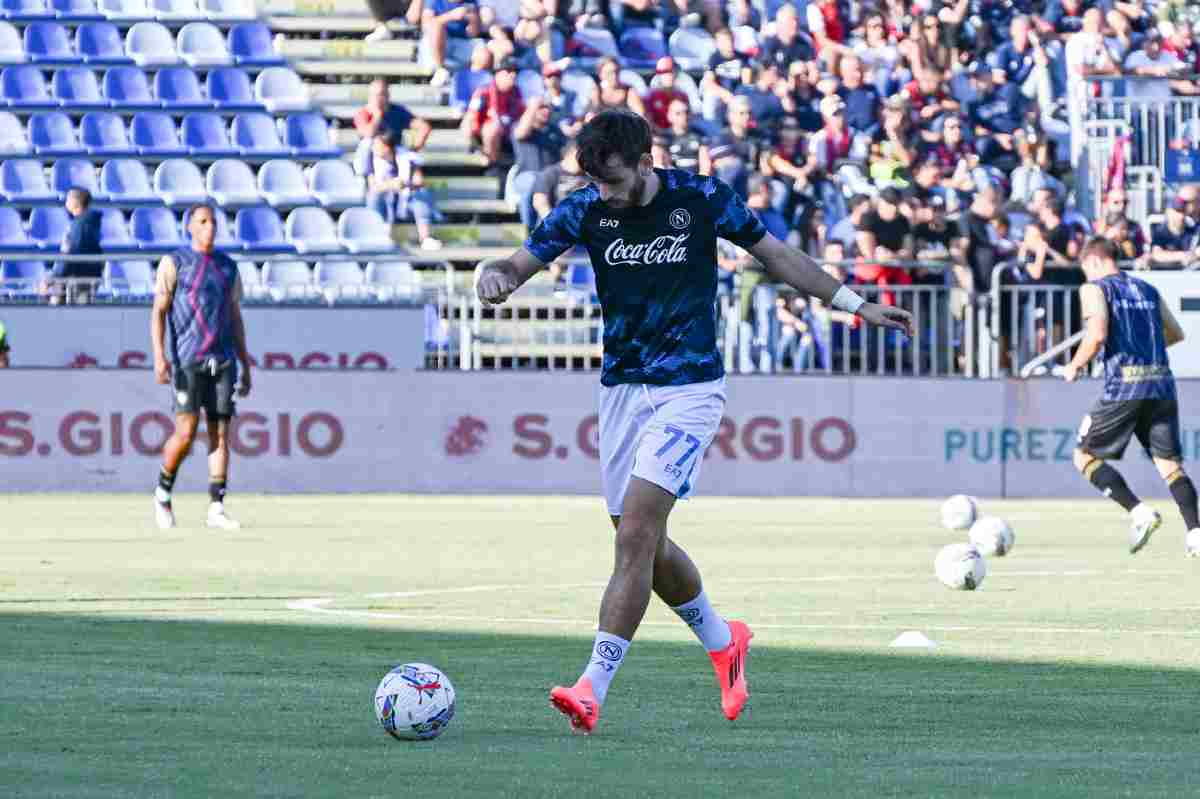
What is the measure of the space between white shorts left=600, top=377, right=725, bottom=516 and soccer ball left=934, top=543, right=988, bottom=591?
6.01m

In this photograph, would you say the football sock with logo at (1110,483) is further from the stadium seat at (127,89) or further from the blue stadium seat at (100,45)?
the blue stadium seat at (100,45)

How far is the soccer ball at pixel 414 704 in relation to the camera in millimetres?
8023

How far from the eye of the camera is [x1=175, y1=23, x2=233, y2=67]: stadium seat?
32.7 metres

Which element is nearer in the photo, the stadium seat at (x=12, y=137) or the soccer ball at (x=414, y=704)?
the soccer ball at (x=414, y=704)

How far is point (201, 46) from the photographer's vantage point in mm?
32844

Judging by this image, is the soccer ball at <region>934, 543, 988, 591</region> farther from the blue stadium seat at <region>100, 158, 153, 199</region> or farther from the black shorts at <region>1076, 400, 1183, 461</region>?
the blue stadium seat at <region>100, 158, 153, 199</region>

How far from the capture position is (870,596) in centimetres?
1459

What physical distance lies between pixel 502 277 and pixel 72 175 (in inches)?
904

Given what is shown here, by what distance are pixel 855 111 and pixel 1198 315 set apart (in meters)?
6.79

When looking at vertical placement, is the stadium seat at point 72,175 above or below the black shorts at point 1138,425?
above

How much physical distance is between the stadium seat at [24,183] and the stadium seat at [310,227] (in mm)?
2770

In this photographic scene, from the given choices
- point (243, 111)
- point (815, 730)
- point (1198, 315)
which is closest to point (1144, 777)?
point (815, 730)

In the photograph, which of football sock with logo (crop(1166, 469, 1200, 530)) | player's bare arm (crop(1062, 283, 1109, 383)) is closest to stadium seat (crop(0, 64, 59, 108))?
player's bare arm (crop(1062, 283, 1109, 383))

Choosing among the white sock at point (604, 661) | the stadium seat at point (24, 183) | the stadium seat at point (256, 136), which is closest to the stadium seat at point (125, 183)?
the stadium seat at point (24, 183)
